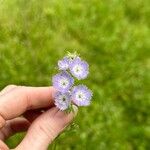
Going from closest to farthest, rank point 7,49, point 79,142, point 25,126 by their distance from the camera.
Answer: point 25,126, point 79,142, point 7,49

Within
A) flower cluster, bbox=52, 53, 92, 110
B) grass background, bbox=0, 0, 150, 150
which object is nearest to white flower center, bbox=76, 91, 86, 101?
flower cluster, bbox=52, 53, 92, 110

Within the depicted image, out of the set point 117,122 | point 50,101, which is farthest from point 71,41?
point 50,101

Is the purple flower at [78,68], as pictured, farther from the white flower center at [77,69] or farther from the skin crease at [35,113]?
the skin crease at [35,113]

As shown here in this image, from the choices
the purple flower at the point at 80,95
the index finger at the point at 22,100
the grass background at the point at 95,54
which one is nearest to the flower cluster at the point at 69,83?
the purple flower at the point at 80,95

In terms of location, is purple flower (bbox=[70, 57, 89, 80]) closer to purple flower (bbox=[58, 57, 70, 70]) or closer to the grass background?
purple flower (bbox=[58, 57, 70, 70])

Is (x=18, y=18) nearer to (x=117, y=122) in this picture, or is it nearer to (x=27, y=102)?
(x=117, y=122)

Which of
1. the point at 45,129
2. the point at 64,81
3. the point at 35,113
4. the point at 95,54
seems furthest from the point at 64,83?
the point at 95,54
